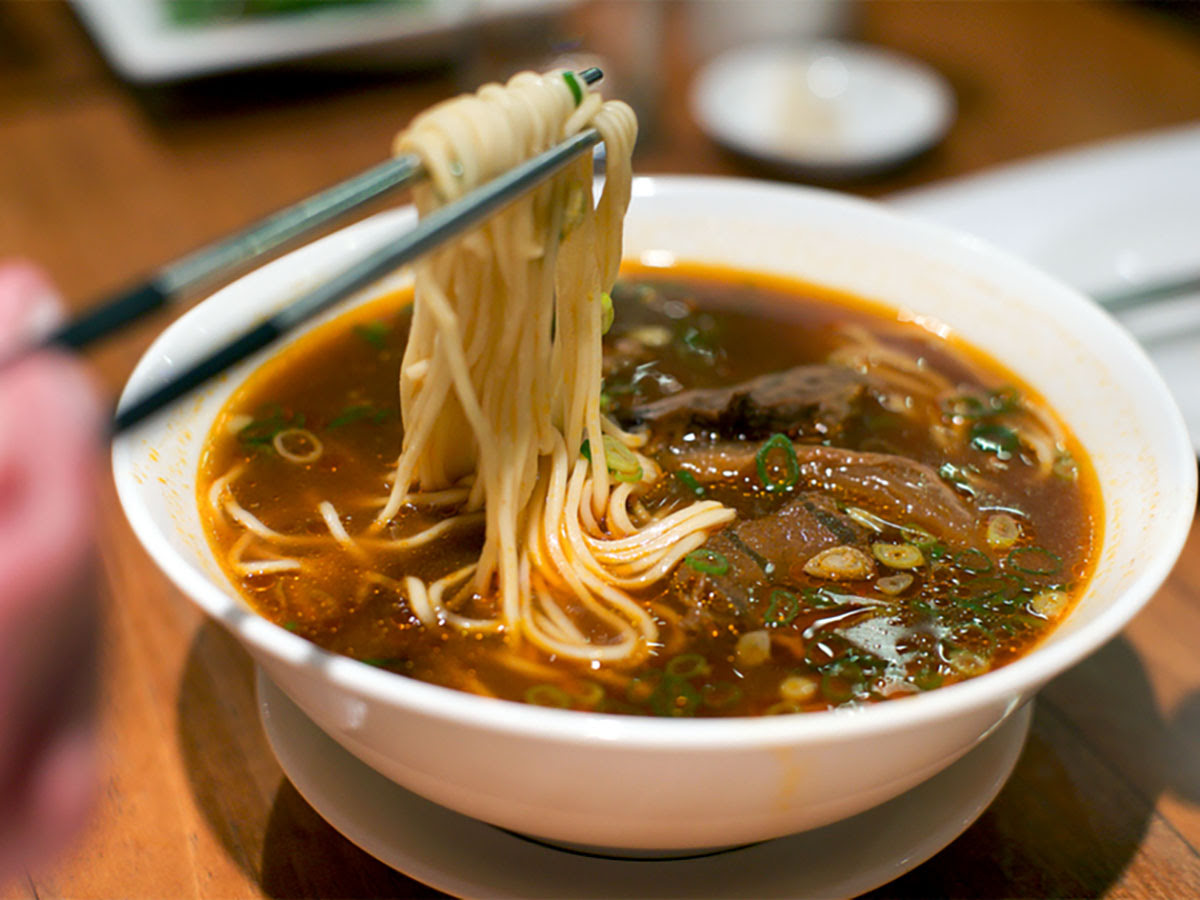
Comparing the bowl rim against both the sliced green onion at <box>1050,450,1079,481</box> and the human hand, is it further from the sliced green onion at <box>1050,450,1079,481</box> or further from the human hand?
the sliced green onion at <box>1050,450,1079,481</box>

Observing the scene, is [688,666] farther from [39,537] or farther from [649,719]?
[39,537]

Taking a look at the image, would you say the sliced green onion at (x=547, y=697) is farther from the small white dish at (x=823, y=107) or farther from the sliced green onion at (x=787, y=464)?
the small white dish at (x=823, y=107)

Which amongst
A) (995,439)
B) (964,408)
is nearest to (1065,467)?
(995,439)

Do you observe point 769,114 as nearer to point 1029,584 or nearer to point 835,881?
point 1029,584

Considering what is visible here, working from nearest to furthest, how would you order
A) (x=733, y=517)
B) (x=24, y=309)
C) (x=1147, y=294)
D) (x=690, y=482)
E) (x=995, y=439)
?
(x=24, y=309) < (x=733, y=517) < (x=690, y=482) < (x=995, y=439) < (x=1147, y=294)

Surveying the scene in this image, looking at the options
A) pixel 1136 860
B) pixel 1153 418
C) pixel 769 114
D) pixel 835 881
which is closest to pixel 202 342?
pixel 835 881

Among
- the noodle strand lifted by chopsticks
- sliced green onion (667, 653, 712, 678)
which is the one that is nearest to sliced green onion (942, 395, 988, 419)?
the noodle strand lifted by chopsticks
